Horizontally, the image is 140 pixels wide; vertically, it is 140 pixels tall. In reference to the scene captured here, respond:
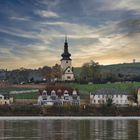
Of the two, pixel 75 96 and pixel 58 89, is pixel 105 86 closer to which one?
pixel 75 96

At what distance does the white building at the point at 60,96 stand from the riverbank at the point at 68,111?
3346 centimetres

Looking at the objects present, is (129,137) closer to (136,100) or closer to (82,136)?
(82,136)

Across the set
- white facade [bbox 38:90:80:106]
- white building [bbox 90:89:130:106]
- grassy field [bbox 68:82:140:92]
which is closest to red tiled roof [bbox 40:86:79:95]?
white facade [bbox 38:90:80:106]

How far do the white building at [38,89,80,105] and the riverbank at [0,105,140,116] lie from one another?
3346 cm

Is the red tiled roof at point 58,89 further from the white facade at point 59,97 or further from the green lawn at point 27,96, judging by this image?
the green lawn at point 27,96

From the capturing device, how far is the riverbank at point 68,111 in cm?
11800

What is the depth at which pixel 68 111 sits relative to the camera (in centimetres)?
11919

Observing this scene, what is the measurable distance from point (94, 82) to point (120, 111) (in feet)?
202

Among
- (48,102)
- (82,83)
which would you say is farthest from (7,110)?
(82,83)

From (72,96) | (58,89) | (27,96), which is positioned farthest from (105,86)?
(27,96)

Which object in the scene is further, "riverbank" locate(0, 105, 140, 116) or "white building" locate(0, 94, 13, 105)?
"white building" locate(0, 94, 13, 105)

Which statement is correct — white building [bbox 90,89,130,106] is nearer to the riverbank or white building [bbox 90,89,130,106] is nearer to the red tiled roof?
the red tiled roof

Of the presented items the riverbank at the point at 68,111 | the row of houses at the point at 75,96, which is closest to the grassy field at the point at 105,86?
the row of houses at the point at 75,96

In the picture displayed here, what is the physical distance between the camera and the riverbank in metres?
118
